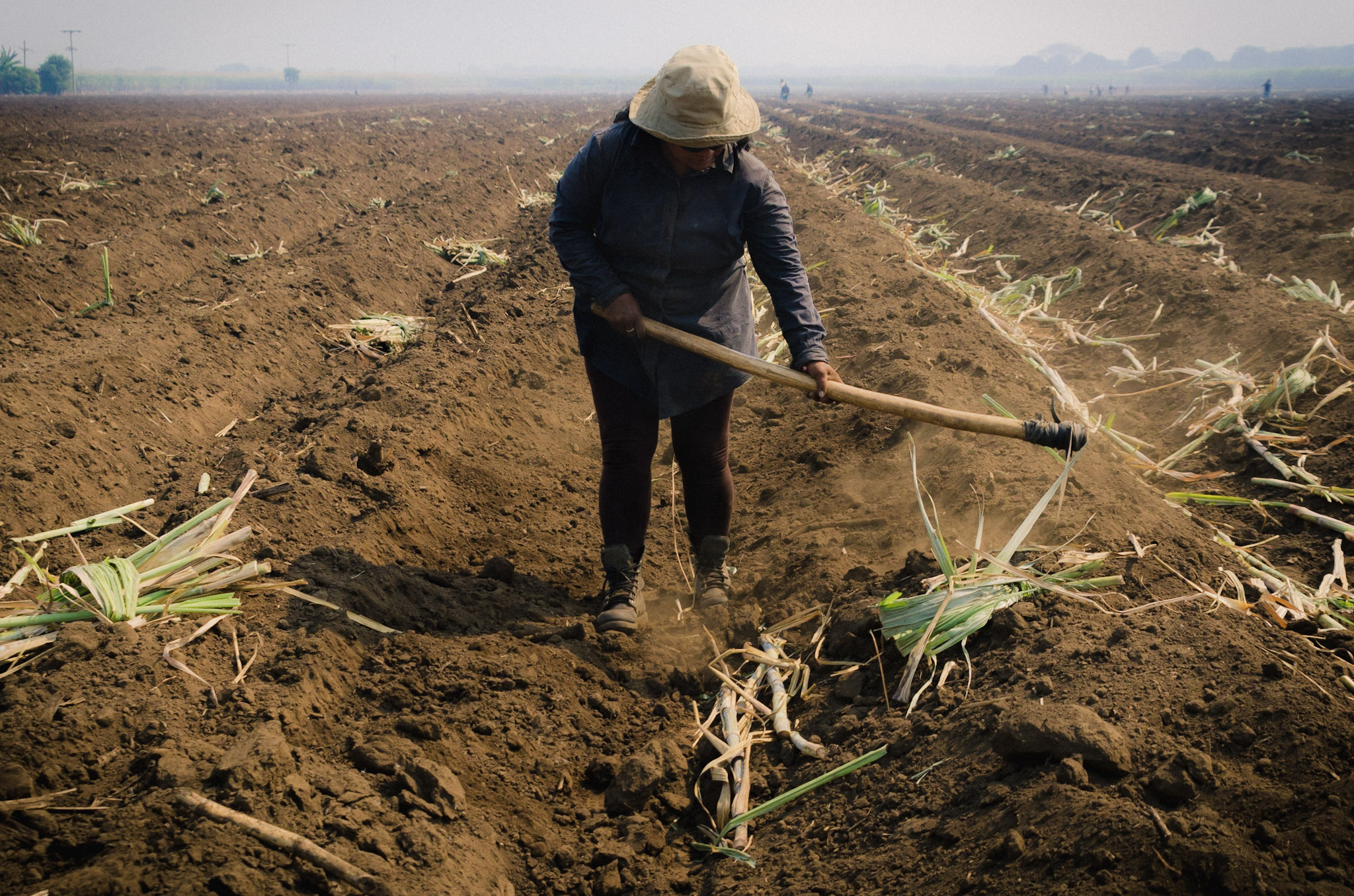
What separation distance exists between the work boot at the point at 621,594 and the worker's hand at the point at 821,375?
89 cm

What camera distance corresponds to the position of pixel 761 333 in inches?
248

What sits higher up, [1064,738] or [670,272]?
[670,272]

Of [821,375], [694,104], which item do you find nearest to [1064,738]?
[821,375]

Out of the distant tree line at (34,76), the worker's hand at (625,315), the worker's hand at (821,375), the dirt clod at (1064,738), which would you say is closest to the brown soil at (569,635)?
the dirt clod at (1064,738)

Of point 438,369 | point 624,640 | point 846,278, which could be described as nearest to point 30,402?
point 438,369

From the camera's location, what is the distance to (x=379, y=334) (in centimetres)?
660

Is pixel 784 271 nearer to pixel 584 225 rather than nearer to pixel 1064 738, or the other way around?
pixel 584 225

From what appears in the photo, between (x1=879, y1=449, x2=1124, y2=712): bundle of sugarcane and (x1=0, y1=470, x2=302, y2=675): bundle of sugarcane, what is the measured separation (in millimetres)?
2012

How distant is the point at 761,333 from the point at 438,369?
7.72 ft

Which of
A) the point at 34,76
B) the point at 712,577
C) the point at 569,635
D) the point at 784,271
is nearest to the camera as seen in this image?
the point at 784,271

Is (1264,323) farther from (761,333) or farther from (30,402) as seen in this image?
(30,402)

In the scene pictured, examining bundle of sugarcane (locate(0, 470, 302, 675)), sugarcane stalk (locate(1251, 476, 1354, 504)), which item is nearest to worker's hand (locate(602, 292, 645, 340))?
bundle of sugarcane (locate(0, 470, 302, 675))

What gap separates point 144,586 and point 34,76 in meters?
93.3

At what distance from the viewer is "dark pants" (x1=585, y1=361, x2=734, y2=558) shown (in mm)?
2932
